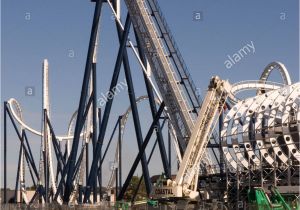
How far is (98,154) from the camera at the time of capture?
38906mm

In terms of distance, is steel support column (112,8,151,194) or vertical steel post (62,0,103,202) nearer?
steel support column (112,8,151,194)

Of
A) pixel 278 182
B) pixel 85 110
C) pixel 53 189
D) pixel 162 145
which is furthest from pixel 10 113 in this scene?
pixel 278 182

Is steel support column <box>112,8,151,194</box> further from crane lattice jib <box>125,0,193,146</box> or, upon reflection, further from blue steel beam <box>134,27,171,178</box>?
crane lattice jib <box>125,0,193,146</box>

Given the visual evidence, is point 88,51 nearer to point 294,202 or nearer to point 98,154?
point 98,154

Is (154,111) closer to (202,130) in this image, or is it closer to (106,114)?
(106,114)

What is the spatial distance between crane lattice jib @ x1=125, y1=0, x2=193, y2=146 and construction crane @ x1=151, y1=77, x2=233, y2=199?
3.97ft

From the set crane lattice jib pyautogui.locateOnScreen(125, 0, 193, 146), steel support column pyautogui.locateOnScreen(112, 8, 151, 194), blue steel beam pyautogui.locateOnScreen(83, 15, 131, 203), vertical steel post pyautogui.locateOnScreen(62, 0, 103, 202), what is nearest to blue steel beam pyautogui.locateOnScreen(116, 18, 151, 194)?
steel support column pyautogui.locateOnScreen(112, 8, 151, 194)

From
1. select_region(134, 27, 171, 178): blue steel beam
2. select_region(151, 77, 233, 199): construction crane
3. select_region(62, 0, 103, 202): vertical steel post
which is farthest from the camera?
select_region(62, 0, 103, 202): vertical steel post

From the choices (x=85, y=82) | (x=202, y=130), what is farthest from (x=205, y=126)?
(x=85, y=82)

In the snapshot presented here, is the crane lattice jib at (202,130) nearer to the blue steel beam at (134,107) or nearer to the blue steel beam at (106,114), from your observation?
the blue steel beam at (134,107)

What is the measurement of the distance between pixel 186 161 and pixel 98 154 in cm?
897

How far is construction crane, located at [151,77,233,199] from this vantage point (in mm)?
30764

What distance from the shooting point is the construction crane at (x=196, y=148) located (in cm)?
3076

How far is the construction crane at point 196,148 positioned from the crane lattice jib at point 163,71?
3.97ft
